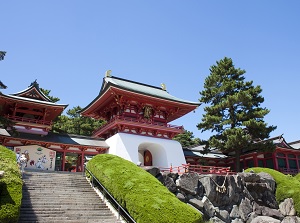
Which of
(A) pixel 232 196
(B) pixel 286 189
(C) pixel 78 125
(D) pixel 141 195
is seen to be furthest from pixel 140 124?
(C) pixel 78 125

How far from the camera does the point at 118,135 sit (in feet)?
88.1

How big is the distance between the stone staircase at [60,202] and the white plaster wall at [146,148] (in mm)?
8864

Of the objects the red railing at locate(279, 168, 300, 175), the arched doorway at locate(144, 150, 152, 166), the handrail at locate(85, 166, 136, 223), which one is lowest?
the handrail at locate(85, 166, 136, 223)

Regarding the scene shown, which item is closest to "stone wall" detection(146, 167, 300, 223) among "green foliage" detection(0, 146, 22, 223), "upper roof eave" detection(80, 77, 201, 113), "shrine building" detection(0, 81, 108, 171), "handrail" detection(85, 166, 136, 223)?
"handrail" detection(85, 166, 136, 223)

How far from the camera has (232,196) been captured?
2034 centimetres

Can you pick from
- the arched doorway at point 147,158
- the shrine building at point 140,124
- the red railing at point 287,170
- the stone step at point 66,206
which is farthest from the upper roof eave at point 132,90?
the stone step at point 66,206

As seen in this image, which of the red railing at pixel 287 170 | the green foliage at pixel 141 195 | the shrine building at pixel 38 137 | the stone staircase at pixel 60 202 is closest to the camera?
the green foliage at pixel 141 195

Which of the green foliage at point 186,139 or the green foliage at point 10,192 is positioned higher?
the green foliage at point 186,139

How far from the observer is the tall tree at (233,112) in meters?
30.7

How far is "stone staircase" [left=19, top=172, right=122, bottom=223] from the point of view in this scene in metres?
12.2

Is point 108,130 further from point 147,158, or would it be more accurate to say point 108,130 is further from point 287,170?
point 287,170

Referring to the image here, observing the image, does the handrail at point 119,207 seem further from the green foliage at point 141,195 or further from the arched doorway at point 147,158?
the arched doorway at point 147,158

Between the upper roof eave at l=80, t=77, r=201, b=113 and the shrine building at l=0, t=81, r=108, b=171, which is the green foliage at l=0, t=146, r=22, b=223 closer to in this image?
the shrine building at l=0, t=81, r=108, b=171

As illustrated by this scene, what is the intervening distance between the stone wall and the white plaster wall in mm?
8045
